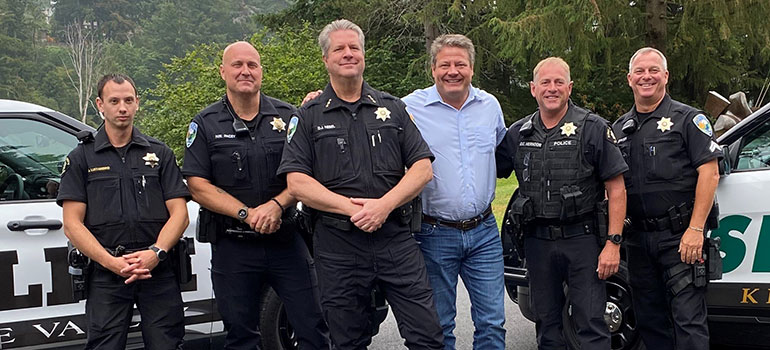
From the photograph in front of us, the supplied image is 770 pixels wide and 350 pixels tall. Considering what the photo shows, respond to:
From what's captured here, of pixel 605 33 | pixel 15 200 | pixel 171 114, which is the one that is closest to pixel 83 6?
pixel 171 114

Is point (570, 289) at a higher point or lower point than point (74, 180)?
lower

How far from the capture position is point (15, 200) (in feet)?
13.1

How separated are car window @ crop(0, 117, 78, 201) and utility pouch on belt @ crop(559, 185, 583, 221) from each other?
2.59 meters

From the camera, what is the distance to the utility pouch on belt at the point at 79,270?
3514 millimetres

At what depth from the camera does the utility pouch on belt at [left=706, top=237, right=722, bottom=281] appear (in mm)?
3695

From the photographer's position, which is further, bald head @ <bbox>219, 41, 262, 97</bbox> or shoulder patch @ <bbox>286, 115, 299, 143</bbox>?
bald head @ <bbox>219, 41, 262, 97</bbox>

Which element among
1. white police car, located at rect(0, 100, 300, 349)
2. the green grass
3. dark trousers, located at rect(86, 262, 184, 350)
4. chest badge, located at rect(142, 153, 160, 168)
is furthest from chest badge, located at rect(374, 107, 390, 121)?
the green grass

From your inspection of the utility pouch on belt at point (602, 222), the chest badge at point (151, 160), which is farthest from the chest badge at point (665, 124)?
the chest badge at point (151, 160)

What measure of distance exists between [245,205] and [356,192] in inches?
24.5

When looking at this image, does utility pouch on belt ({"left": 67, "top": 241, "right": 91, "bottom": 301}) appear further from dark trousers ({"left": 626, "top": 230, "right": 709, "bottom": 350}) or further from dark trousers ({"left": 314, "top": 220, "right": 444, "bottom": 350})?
dark trousers ({"left": 626, "top": 230, "right": 709, "bottom": 350})

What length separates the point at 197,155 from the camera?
3682mm

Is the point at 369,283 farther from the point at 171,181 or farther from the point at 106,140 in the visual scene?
the point at 106,140

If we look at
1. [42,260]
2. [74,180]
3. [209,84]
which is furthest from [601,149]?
[209,84]

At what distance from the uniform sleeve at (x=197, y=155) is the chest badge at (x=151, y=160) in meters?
0.14
